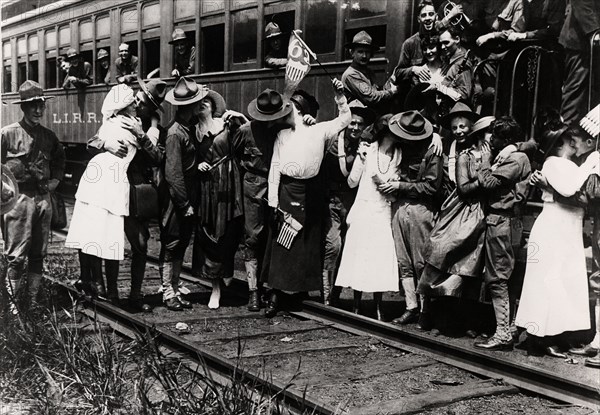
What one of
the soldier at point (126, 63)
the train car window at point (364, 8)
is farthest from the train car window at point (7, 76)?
the train car window at point (364, 8)

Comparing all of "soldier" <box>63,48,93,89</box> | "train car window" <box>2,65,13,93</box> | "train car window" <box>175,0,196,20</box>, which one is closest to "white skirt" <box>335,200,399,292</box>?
"train car window" <box>175,0,196,20</box>

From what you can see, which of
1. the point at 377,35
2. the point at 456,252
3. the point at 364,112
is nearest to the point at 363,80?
the point at 364,112

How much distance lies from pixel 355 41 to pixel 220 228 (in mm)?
2106

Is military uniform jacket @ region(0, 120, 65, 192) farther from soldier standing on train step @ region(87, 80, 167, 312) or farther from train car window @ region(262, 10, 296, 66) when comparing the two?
train car window @ region(262, 10, 296, 66)

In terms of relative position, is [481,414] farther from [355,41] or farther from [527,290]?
[355,41]

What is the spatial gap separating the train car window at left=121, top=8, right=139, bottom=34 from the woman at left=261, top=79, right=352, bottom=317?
5611 millimetres

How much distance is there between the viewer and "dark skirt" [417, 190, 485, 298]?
508cm

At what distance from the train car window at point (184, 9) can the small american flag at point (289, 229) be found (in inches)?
184

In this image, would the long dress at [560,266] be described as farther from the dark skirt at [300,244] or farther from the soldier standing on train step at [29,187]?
the soldier standing on train step at [29,187]

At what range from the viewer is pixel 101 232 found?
5844mm

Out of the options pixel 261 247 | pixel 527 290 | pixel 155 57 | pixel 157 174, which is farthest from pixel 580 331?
pixel 155 57

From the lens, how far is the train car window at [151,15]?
1031 centimetres

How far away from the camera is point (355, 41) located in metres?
6.52

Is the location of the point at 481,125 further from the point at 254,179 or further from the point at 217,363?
the point at 217,363
